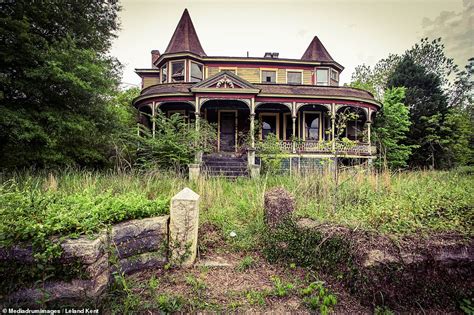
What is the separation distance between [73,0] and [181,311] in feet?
38.3

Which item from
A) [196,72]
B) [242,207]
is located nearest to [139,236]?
[242,207]

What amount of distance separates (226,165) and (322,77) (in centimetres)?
1156

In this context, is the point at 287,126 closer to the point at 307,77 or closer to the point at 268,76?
the point at 268,76

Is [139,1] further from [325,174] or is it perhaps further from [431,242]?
[431,242]

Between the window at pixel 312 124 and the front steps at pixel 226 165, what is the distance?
6111 mm

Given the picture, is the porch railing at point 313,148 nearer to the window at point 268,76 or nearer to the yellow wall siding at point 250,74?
the window at point 268,76

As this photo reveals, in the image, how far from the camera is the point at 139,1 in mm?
11172

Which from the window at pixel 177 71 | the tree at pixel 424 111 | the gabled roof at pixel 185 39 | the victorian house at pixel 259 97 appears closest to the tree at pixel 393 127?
the victorian house at pixel 259 97

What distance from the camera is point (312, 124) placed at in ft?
52.4

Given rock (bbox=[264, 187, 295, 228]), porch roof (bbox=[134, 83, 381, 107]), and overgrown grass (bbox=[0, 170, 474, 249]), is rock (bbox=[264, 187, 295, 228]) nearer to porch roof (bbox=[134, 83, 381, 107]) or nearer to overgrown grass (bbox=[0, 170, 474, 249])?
overgrown grass (bbox=[0, 170, 474, 249])

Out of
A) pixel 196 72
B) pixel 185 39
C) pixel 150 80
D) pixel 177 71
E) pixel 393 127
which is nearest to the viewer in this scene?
pixel 177 71

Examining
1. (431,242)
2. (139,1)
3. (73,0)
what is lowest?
(431,242)

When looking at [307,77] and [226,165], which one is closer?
[226,165]

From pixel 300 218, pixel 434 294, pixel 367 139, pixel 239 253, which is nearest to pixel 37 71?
pixel 239 253
